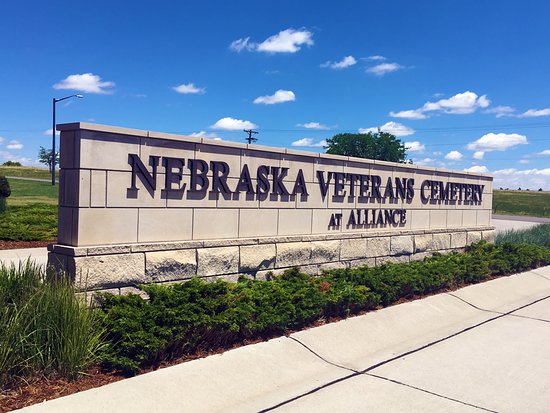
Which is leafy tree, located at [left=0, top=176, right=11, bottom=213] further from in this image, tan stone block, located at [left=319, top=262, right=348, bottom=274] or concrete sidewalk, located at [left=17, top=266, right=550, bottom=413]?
concrete sidewalk, located at [left=17, top=266, right=550, bottom=413]

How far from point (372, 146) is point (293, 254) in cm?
5589

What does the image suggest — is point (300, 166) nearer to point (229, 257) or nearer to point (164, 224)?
point (229, 257)

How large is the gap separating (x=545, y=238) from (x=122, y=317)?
591 inches

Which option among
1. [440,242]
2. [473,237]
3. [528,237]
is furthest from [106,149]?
[528,237]

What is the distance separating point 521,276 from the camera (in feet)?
36.6

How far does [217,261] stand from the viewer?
7.25 metres

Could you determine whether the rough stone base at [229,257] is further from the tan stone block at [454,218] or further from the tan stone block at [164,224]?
the tan stone block at [454,218]

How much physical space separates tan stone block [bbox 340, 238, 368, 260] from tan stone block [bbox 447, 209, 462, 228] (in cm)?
352

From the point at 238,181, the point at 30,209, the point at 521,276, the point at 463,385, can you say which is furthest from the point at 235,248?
the point at 30,209

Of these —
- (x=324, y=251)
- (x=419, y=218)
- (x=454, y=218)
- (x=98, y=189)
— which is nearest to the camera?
(x=98, y=189)

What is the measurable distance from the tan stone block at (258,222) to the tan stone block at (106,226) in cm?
183

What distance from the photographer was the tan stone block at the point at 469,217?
13.2 meters

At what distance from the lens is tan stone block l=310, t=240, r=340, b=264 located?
8.85 m

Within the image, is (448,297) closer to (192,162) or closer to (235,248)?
(235,248)
